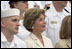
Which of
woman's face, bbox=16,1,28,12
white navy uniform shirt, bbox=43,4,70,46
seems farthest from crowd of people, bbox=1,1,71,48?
white navy uniform shirt, bbox=43,4,70,46

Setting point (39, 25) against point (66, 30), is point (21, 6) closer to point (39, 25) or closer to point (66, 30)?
point (39, 25)

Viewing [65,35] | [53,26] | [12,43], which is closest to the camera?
[12,43]

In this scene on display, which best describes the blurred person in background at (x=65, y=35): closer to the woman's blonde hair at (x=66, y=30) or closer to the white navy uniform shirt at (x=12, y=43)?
the woman's blonde hair at (x=66, y=30)

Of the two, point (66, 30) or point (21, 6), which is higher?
point (21, 6)

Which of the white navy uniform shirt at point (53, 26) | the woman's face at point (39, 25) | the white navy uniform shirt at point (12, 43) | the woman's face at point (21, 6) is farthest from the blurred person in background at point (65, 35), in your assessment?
the woman's face at point (21, 6)

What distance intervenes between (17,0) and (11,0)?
147mm

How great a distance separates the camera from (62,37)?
3643 millimetres

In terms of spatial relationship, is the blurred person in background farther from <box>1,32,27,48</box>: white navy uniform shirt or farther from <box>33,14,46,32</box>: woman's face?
<box>1,32,27,48</box>: white navy uniform shirt

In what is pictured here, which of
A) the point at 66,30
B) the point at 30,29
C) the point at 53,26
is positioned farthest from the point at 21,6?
the point at 66,30

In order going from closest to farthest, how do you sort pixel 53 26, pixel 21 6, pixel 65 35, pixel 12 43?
pixel 12 43
pixel 65 35
pixel 21 6
pixel 53 26

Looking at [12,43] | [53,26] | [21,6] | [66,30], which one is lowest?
[53,26]

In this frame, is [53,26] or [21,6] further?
[53,26]

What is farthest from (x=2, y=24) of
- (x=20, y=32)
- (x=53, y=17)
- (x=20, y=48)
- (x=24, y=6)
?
(x=53, y=17)

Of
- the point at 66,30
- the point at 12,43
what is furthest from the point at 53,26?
the point at 12,43
